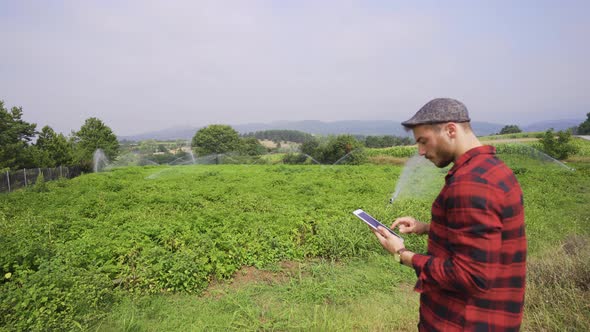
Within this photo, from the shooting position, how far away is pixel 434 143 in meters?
1.64

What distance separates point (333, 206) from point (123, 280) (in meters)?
4.88

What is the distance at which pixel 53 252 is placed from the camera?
14.1ft

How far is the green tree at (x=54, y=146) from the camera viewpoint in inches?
1189

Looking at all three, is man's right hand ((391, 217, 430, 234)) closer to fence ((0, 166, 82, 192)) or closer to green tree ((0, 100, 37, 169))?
fence ((0, 166, 82, 192))

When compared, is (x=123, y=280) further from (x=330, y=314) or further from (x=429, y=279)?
(x=429, y=279)

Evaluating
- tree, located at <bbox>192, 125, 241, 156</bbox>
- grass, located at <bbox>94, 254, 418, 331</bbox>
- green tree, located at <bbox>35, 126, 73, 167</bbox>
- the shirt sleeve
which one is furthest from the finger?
tree, located at <bbox>192, 125, 241, 156</bbox>

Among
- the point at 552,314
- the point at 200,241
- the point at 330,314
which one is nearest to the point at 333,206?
the point at 200,241

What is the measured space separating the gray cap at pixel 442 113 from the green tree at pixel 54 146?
3578 centimetres

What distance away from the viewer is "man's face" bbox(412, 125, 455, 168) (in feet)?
5.25

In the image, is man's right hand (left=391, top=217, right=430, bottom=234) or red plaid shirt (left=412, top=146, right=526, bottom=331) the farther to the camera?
man's right hand (left=391, top=217, right=430, bottom=234)

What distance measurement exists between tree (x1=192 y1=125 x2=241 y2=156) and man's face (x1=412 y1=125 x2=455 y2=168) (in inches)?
2142

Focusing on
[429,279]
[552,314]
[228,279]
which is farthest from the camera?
[228,279]

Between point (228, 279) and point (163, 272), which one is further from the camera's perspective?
point (228, 279)

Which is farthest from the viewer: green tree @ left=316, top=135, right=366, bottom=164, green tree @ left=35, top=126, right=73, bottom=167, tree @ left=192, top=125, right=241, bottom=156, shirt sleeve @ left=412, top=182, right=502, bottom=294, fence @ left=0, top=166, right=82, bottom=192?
tree @ left=192, top=125, right=241, bottom=156
